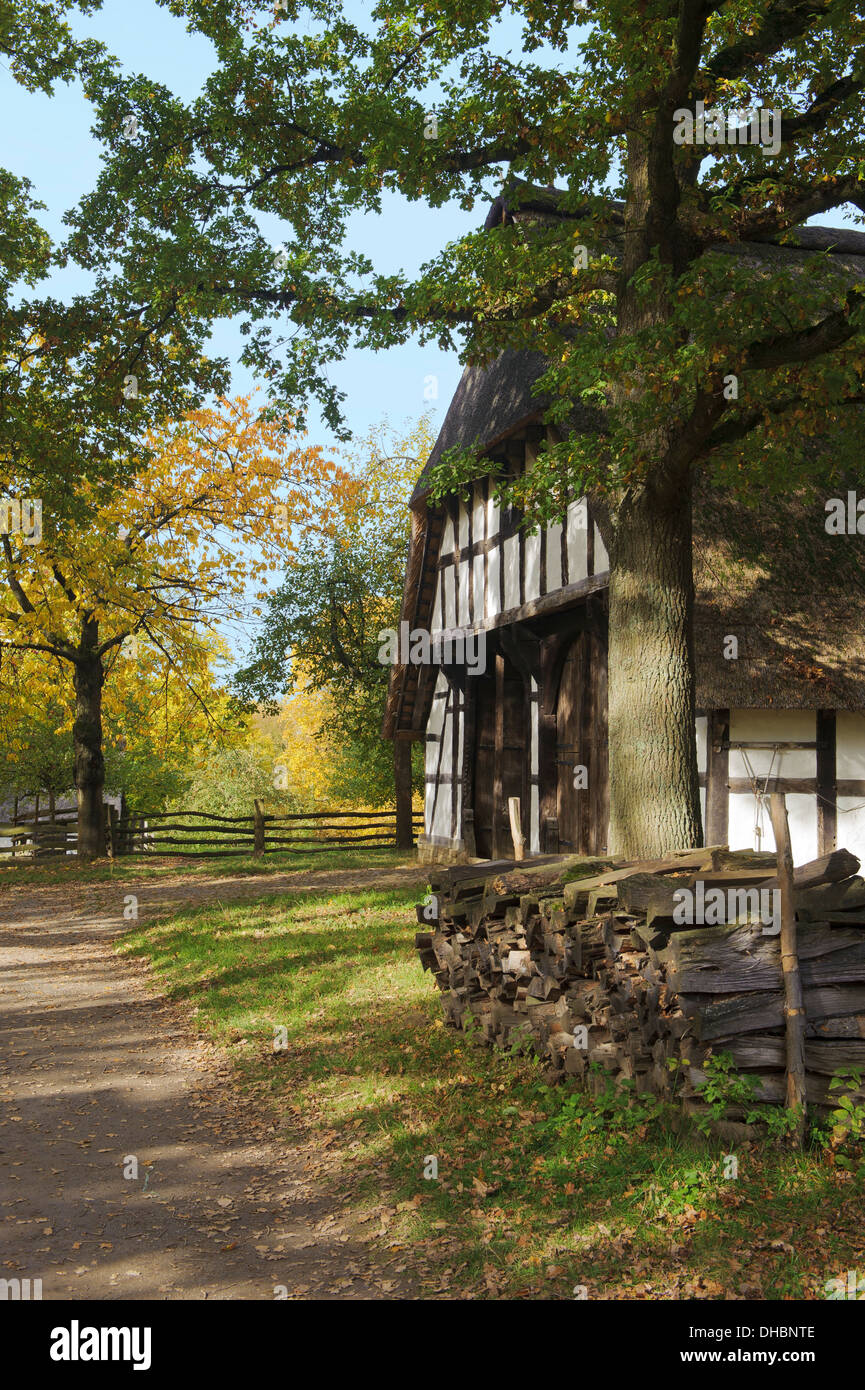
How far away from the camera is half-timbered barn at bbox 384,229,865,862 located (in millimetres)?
12216

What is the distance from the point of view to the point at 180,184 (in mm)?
11750

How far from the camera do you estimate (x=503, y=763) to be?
60.3 ft

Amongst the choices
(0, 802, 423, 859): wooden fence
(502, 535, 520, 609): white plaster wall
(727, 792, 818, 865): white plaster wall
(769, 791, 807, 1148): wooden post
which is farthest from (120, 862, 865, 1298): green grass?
(0, 802, 423, 859): wooden fence

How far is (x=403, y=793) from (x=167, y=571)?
303 inches

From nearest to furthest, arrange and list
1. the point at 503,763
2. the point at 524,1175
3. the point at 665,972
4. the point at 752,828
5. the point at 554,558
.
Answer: the point at 524,1175 < the point at 665,972 < the point at 752,828 < the point at 554,558 < the point at 503,763

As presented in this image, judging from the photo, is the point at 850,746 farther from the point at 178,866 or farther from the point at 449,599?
the point at 178,866

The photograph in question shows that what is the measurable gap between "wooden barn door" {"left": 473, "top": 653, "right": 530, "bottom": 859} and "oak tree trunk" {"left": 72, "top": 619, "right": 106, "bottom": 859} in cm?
936

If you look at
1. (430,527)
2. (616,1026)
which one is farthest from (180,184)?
(616,1026)

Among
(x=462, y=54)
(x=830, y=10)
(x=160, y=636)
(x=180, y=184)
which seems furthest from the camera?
(x=160, y=636)

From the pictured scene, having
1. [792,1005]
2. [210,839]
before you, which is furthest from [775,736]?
[210,839]

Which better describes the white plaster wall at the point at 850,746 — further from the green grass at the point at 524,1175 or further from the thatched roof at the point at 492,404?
the green grass at the point at 524,1175

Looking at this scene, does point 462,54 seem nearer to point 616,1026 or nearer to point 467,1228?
point 616,1026

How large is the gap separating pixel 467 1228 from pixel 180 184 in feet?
35.9

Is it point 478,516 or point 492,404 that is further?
point 478,516
